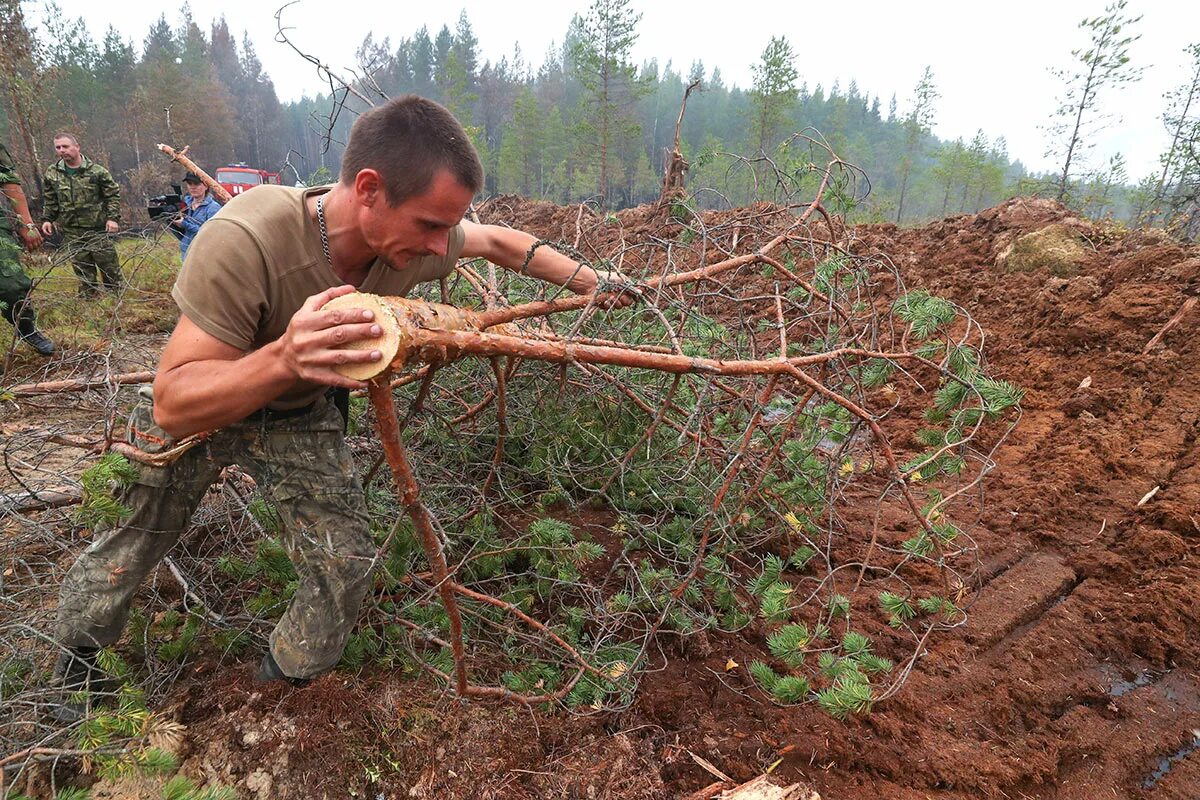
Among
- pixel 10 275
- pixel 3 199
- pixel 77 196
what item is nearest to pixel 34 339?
pixel 10 275

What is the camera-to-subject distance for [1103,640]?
230cm

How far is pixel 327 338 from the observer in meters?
1.07

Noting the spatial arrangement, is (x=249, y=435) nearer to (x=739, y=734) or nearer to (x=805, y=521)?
(x=739, y=734)

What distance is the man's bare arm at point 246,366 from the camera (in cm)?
108

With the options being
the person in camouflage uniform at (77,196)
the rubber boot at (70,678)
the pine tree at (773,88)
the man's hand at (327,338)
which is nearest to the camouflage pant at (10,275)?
the person in camouflage uniform at (77,196)

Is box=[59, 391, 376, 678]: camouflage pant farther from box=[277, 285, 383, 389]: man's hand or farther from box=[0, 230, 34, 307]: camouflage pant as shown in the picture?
box=[0, 230, 34, 307]: camouflage pant

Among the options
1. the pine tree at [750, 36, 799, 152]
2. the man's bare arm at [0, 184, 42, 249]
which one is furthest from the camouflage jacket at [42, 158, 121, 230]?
the pine tree at [750, 36, 799, 152]

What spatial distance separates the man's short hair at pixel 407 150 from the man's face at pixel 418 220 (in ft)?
0.06

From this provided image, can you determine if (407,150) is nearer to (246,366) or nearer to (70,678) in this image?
(246,366)

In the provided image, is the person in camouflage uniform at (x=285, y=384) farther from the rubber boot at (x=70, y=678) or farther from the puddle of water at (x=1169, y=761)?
the puddle of water at (x=1169, y=761)

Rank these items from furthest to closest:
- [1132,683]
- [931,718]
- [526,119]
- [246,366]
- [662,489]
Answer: [526,119], [662,489], [1132,683], [931,718], [246,366]

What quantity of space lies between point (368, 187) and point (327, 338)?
1.93ft

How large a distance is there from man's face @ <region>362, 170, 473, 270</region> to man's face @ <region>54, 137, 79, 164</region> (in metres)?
6.10

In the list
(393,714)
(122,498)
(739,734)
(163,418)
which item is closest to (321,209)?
(163,418)
